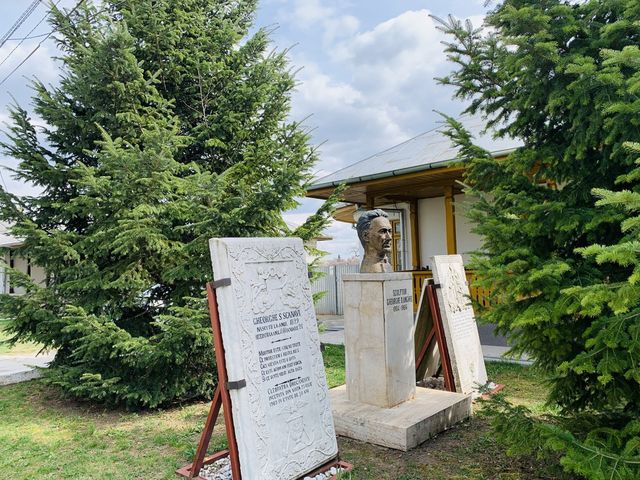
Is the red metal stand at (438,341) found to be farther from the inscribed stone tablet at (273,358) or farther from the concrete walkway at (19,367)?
the concrete walkway at (19,367)

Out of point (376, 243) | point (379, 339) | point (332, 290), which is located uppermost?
point (376, 243)

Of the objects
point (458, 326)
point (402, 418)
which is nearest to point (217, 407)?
point (402, 418)

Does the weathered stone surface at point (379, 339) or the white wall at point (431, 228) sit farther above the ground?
the white wall at point (431, 228)

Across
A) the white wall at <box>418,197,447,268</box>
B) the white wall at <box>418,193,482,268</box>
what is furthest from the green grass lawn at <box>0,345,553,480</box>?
the white wall at <box>418,197,447,268</box>

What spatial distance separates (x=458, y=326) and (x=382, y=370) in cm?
160

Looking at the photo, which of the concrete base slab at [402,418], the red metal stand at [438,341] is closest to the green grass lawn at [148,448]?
the concrete base slab at [402,418]

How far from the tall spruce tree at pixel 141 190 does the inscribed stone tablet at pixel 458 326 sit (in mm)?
1770

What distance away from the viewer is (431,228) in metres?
11.9

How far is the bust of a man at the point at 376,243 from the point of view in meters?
5.01

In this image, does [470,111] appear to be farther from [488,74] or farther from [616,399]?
[616,399]

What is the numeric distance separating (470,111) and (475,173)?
1.74 feet

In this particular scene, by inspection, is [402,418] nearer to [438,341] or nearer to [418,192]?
[438,341]

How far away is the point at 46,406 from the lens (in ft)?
19.0

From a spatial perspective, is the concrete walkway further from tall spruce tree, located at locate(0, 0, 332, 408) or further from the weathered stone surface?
the weathered stone surface
